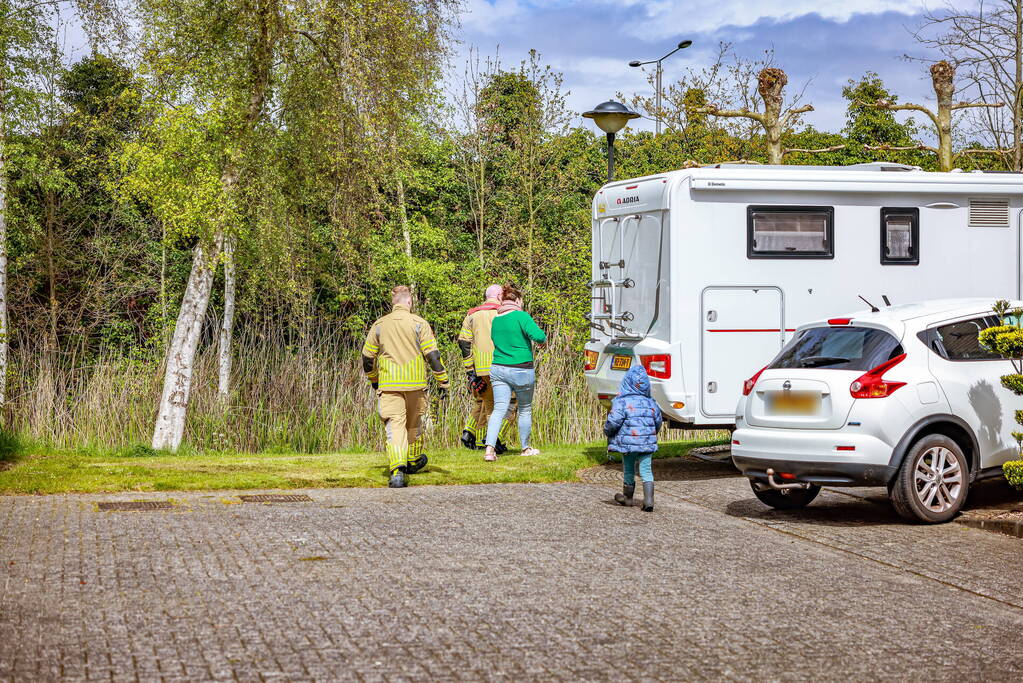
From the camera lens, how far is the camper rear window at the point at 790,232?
38.5ft

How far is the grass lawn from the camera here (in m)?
10.5

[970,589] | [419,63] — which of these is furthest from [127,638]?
[419,63]

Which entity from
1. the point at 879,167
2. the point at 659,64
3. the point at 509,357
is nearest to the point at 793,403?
the point at 509,357

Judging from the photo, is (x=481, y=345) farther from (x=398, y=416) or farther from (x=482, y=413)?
Answer: (x=398, y=416)

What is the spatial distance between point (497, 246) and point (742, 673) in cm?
2072

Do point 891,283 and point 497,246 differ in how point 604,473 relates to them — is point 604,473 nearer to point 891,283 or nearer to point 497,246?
point 891,283

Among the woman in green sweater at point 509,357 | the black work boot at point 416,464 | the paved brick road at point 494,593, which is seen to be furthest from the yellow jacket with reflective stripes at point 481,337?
the paved brick road at point 494,593

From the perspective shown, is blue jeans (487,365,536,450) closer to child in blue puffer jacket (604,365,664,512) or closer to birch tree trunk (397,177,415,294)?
child in blue puffer jacket (604,365,664,512)

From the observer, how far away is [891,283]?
1211 centimetres

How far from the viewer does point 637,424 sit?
31.2 ft

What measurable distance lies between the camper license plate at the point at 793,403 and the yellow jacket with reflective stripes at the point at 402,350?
313 cm

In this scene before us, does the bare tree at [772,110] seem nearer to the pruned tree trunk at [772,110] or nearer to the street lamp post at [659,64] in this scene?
the pruned tree trunk at [772,110]

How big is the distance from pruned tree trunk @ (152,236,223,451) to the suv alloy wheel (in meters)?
→ 10.4

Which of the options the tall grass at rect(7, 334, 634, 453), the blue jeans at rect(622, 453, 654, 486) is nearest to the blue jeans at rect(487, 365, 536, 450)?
the tall grass at rect(7, 334, 634, 453)
